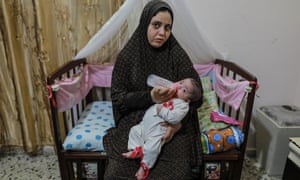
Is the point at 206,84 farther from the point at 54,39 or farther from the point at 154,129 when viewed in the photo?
the point at 54,39

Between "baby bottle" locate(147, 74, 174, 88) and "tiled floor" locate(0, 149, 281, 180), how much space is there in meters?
1.06

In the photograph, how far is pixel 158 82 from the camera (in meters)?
1.26

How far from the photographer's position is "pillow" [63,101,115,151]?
50.8 inches

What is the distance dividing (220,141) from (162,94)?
454mm

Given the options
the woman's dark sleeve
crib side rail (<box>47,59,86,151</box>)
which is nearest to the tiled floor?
crib side rail (<box>47,59,86,151</box>)

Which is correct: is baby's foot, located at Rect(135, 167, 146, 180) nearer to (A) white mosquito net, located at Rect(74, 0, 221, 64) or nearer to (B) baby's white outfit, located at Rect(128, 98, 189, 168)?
(B) baby's white outfit, located at Rect(128, 98, 189, 168)

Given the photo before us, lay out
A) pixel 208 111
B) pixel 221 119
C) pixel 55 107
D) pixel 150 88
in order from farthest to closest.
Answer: pixel 208 111, pixel 221 119, pixel 150 88, pixel 55 107

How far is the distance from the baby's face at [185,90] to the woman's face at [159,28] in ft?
0.93

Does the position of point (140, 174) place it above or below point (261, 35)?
below

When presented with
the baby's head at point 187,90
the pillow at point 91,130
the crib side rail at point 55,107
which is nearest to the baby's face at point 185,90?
the baby's head at point 187,90

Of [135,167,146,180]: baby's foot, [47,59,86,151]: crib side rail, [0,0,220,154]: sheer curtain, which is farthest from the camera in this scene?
[0,0,220,154]: sheer curtain

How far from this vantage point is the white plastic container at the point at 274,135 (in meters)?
1.61

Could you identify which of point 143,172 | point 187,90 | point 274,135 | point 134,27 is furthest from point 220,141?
point 134,27

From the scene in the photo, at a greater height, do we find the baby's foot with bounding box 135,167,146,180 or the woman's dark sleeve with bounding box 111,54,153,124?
the woman's dark sleeve with bounding box 111,54,153,124
